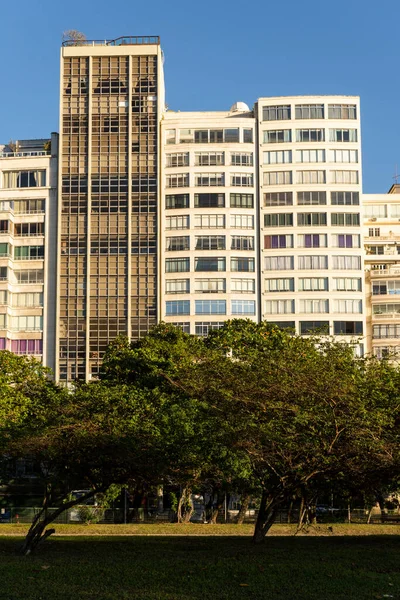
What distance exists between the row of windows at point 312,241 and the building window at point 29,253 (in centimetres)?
2520

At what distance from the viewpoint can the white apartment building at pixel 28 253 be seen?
94.2 m

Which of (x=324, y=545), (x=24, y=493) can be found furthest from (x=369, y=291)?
(x=324, y=545)

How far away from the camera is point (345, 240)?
3775 inches

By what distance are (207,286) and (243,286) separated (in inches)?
157

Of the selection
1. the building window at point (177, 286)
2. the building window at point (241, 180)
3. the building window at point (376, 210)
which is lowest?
the building window at point (177, 286)

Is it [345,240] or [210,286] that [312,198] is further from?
[210,286]

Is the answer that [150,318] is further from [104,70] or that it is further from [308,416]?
[308,416]

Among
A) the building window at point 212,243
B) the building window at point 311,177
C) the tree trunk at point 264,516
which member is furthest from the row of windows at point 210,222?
→ the tree trunk at point 264,516

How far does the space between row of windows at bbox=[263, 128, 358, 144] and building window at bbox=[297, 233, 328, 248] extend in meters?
11.2

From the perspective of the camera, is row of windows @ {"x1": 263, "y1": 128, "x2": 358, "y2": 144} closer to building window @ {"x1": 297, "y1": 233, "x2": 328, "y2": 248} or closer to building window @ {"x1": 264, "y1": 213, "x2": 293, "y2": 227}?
building window @ {"x1": 264, "y1": 213, "x2": 293, "y2": 227}

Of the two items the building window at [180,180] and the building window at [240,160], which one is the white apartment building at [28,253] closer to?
the building window at [180,180]

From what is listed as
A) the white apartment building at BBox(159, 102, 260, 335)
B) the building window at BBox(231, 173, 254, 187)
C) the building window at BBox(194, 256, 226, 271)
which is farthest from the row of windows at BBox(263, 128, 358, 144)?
the building window at BBox(194, 256, 226, 271)

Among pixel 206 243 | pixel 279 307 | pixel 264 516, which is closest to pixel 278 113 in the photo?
pixel 206 243

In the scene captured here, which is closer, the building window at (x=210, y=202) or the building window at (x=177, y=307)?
the building window at (x=177, y=307)
